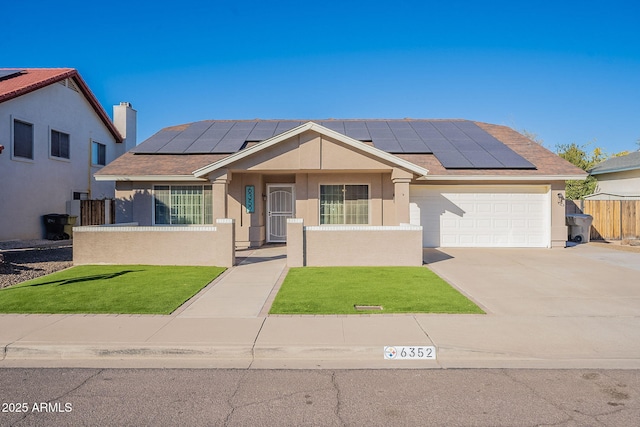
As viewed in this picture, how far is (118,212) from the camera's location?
51.4 ft

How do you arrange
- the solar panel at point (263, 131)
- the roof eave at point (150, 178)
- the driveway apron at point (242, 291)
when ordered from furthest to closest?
the solar panel at point (263, 131)
the roof eave at point (150, 178)
the driveway apron at point (242, 291)

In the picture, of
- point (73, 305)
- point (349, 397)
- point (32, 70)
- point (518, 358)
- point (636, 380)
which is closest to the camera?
point (349, 397)

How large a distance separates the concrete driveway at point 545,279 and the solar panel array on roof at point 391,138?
358cm

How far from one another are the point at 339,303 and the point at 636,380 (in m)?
4.26

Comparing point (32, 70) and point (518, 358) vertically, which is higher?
point (32, 70)

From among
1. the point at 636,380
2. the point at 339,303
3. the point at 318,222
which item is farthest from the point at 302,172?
the point at 636,380

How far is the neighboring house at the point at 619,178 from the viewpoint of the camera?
23984mm

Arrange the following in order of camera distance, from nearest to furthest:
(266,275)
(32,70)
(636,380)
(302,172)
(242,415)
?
(242,415)
(636,380)
(266,275)
(302,172)
(32,70)

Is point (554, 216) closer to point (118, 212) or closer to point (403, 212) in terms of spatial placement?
point (403, 212)

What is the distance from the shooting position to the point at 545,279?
9.98m

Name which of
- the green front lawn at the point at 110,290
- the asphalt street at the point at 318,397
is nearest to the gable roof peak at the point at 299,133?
the green front lawn at the point at 110,290

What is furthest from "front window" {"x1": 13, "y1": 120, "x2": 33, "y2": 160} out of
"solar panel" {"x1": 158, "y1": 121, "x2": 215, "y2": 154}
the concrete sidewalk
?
the concrete sidewalk

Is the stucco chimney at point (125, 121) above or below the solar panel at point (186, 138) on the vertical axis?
above

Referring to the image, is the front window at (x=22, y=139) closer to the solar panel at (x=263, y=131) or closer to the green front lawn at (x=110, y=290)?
the solar panel at (x=263, y=131)
